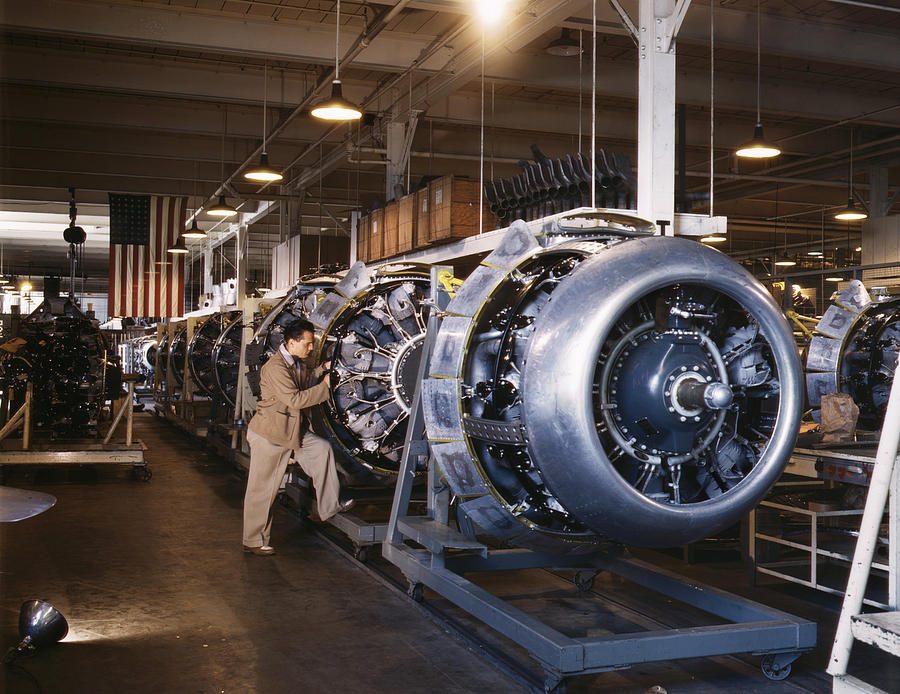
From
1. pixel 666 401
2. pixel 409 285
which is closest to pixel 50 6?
pixel 409 285

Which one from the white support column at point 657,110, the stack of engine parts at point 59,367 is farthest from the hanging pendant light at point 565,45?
the stack of engine parts at point 59,367

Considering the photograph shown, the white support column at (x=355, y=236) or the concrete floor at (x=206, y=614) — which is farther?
the white support column at (x=355, y=236)

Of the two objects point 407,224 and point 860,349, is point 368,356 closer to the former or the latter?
point 407,224

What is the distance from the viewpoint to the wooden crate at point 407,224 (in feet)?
23.3

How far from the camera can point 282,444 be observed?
6.06 metres

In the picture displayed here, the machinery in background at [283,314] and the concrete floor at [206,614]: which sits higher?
the machinery in background at [283,314]

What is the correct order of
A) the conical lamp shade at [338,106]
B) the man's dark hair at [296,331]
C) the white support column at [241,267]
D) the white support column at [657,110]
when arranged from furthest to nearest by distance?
the white support column at [241,267] < the conical lamp shade at [338,106] < the man's dark hair at [296,331] < the white support column at [657,110]

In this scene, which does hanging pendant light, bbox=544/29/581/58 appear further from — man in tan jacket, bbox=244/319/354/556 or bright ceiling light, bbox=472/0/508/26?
man in tan jacket, bbox=244/319/354/556

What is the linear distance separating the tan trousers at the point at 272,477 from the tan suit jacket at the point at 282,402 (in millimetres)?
85

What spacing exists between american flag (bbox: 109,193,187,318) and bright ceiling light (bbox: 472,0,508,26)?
739cm

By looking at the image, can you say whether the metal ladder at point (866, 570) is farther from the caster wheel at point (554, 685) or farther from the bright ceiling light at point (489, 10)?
the bright ceiling light at point (489, 10)

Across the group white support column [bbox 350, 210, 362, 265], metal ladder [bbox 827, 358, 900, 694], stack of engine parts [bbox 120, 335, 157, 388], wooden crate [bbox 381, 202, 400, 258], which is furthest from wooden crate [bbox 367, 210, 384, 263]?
stack of engine parts [bbox 120, 335, 157, 388]

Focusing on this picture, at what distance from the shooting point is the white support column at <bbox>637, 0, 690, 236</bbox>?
4.92 m

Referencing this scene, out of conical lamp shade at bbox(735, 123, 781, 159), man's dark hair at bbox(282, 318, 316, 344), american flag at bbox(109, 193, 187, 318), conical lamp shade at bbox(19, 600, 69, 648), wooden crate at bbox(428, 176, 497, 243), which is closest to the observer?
conical lamp shade at bbox(19, 600, 69, 648)
